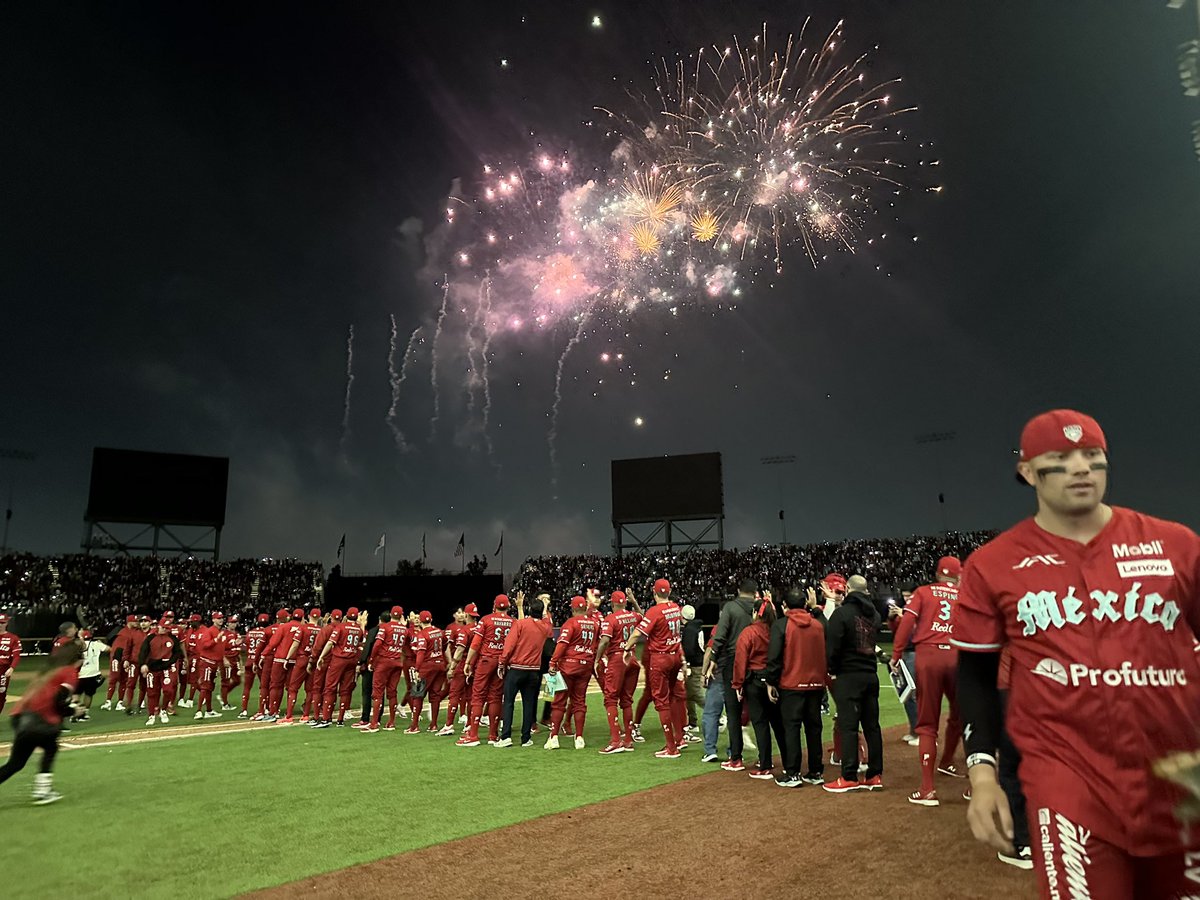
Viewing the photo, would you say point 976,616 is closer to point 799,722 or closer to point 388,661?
point 799,722

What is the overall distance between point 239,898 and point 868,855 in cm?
510

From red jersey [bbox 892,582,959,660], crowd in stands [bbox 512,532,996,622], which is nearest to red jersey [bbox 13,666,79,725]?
red jersey [bbox 892,582,959,660]

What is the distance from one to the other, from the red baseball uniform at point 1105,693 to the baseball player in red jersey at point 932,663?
19.0ft

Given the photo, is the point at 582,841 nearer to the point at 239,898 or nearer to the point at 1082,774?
→ the point at 239,898

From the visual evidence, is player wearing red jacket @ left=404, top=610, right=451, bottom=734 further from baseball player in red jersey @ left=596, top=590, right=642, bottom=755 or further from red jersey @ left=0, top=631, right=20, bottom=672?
red jersey @ left=0, top=631, right=20, bottom=672

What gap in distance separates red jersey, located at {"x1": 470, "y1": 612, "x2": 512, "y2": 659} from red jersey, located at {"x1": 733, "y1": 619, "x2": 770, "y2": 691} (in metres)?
5.16

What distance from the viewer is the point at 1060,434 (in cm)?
263

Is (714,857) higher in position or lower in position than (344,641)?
lower

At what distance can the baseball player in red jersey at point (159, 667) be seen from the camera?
17250 mm

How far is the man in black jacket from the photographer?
28.5ft

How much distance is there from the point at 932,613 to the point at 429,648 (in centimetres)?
1006

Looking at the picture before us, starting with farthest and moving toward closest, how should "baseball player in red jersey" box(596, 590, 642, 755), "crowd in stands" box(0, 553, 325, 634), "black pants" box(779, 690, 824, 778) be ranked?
1. "crowd in stands" box(0, 553, 325, 634)
2. "baseball player in red jersey" box(596, 590, 642, 755)
3. "black pants" box(779, 690, 824, 778)

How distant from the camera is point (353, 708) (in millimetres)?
19266

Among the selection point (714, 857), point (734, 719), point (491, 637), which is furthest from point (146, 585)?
point (714, 857)
